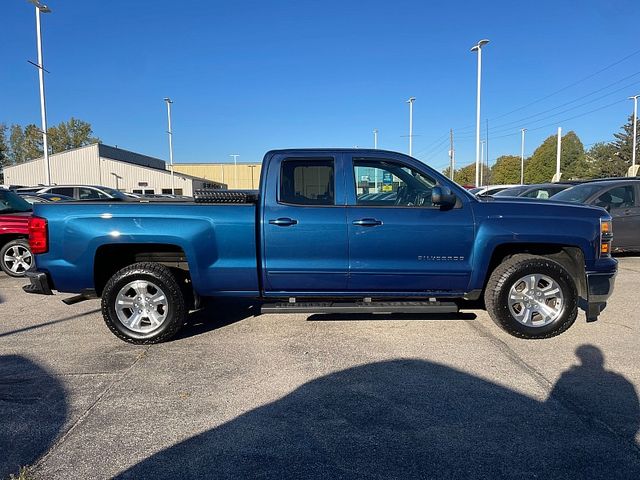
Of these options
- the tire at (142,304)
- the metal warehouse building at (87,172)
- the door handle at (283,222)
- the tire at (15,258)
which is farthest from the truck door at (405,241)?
the metal warehouse building at (87,172)

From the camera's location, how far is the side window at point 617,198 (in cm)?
865

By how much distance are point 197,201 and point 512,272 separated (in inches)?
134

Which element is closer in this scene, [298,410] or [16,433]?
[16,433]

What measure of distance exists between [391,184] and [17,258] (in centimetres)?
734

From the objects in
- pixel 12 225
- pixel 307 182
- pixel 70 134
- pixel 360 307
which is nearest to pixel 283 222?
pixel 307 182

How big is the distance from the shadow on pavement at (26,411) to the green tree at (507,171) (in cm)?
11360

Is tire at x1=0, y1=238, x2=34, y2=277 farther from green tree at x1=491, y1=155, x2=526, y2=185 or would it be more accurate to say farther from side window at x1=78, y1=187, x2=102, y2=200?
green tree at x1=491, y1=155, x2=526, y2=185

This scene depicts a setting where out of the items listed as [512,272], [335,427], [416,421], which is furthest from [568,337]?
[335,427]

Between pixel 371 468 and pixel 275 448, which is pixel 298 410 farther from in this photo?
pixel 371 468

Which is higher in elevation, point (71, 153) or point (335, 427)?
point (71, 153)

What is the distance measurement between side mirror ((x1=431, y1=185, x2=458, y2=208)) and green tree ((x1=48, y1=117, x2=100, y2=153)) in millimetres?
92873


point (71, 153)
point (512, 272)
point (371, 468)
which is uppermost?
point (71, 153)

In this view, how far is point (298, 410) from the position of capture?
123 inches

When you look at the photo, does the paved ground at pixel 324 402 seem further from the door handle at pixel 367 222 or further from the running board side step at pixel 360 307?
the door handle at pixel 367 222
